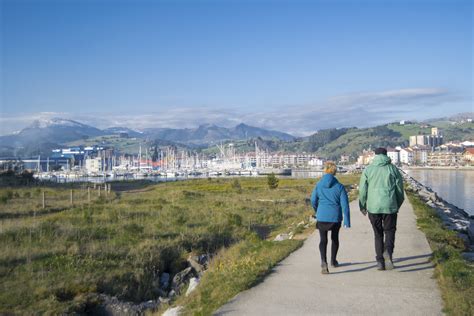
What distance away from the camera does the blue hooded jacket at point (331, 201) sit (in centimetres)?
835

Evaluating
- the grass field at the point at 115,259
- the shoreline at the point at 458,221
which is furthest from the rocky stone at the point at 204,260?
the shoreline at the point at 458,221

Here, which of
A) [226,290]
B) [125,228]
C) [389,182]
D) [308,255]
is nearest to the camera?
[226,290]

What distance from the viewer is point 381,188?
27.3 ft

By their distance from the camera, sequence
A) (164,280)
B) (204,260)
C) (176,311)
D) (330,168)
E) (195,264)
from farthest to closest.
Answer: (204,260), (195,264), (164,280), (330,168), (176,311)

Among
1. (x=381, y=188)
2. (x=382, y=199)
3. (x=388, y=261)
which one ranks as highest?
(x=381, y=188)

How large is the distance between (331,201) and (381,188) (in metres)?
0.80

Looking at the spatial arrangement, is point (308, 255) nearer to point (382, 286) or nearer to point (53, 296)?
point (382, 286)

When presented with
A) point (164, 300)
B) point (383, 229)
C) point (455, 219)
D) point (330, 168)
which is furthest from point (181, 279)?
point (455, 219)

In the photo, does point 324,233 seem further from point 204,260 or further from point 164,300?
point 204,260

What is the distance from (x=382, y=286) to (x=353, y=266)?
1556 mm

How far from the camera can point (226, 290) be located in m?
7.35

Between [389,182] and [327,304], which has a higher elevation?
[389,182]

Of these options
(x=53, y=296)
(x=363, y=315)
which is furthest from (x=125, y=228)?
(x=363, y=315)

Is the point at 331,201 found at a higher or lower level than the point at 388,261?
higher
